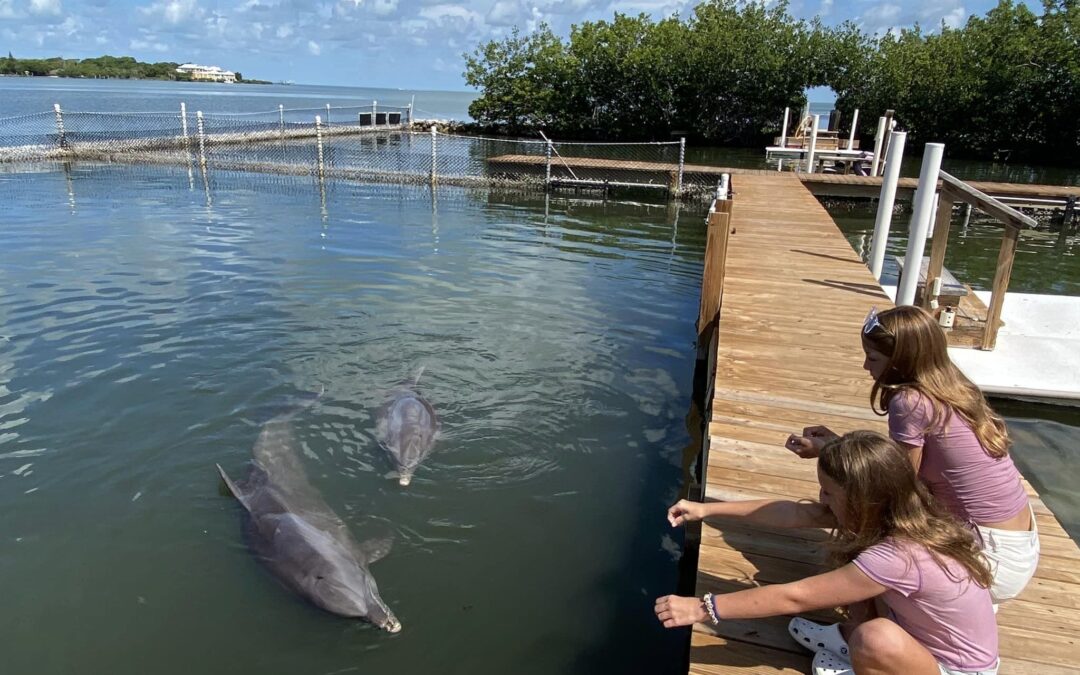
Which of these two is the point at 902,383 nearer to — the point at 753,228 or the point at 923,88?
the point at 753,228

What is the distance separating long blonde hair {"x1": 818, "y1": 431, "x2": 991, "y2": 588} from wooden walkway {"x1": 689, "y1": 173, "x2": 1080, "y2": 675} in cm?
77

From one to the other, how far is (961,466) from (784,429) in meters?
2.32

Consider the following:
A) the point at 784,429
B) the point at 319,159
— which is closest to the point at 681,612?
the point at 784,429

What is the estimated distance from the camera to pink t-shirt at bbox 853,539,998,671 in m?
2.83

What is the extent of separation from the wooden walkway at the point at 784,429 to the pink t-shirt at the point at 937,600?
573mm

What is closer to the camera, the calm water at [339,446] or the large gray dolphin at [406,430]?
the calm water at [339,446]

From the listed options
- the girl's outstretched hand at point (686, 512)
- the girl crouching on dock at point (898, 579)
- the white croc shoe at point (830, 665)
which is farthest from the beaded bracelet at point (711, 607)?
the girl's outstretched hand at point (686, 512)

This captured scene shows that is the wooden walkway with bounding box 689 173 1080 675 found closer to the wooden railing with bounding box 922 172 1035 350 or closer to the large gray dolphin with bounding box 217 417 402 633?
the wooden railing with bounding box 922 172 1035 350

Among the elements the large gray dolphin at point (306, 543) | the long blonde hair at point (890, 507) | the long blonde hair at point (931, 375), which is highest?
the long blonde hair at point (931, 375)

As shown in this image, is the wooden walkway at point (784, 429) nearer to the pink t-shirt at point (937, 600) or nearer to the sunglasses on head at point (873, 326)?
the pink t-shirt at point (937, 600)

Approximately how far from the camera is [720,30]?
174 feet

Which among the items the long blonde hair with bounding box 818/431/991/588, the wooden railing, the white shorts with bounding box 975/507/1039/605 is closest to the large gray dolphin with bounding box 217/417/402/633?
the long blonde hair with bounding box 818/431/991/588

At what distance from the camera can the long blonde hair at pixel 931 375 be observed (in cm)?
331

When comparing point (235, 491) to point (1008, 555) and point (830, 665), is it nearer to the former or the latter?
point (830, 665)
